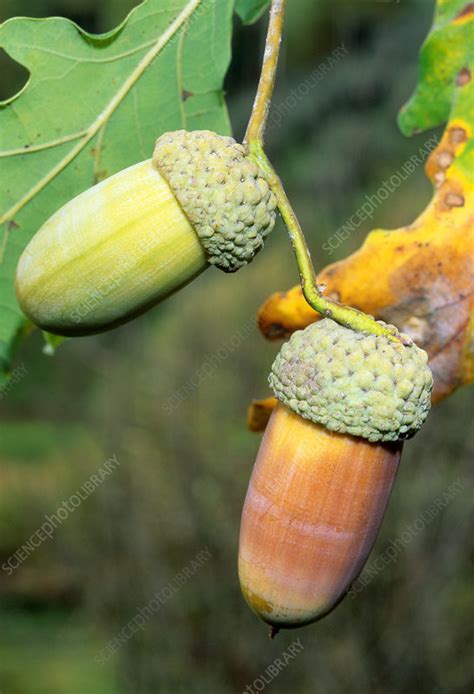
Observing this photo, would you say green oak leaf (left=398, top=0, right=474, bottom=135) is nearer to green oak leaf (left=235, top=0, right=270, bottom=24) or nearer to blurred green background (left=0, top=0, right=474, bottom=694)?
green oak leaf (left=235, top=0, right=270, bottom=24)

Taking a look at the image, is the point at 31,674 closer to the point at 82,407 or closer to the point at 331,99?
the point at 82,407

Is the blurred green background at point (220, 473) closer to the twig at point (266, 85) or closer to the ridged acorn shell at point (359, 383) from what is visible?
the ridged acorn shell at point (359, 383)

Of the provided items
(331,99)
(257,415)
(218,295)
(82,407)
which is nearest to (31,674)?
(82,407)

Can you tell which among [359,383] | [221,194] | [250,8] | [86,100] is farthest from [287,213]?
[250,8]

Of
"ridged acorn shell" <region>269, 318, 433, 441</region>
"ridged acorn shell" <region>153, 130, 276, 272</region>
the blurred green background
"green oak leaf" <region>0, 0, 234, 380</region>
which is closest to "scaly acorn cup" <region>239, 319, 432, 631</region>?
"ridged acorn shell" <region>269, 318, 433, 441</region>

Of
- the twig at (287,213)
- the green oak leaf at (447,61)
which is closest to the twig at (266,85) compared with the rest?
the twig at (287,213)

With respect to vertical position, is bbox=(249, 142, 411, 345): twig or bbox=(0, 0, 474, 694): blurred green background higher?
bbox=(249, 142, 411, 345): twig
